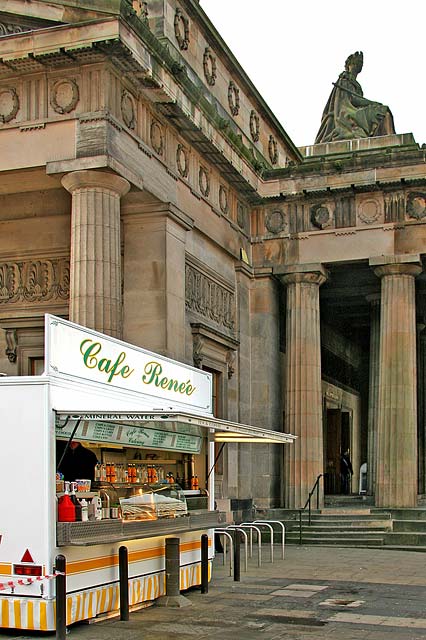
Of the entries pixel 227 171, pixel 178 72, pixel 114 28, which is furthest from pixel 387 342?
pixel 114 28

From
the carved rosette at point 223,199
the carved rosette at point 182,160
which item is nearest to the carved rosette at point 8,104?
the carved rosette at point 182,160

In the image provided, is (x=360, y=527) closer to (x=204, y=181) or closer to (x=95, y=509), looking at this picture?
(x=204, y=181)

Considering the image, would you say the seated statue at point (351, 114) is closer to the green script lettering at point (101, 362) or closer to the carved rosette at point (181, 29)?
the carved rosette at point (181, 29)

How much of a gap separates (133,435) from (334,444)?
28553mm

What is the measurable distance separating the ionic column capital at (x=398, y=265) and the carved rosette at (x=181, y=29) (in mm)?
7901

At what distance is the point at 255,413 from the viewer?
27625mm

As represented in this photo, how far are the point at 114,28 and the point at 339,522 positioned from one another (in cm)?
1379

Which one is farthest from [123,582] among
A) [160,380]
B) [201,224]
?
[201,224]

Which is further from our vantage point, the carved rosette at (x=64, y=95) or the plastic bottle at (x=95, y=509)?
the carved rosette at (x=64, y=95)

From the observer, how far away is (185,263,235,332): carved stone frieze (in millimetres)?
23547

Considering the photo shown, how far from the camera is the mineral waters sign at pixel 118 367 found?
37.9ft

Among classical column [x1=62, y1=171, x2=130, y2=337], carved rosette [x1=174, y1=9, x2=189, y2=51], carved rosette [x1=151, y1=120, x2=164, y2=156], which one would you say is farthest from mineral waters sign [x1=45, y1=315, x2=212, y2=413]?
carved rosette [x1=174, y1=9, x2=189, y2=51]

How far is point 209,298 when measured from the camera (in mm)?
24984

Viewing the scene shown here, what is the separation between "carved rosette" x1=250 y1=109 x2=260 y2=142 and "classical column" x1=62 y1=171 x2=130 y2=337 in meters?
11.4
